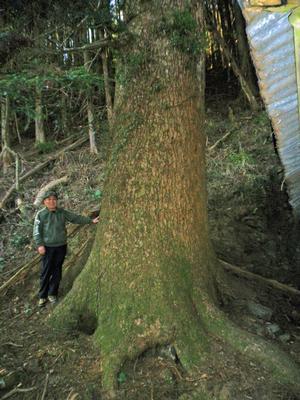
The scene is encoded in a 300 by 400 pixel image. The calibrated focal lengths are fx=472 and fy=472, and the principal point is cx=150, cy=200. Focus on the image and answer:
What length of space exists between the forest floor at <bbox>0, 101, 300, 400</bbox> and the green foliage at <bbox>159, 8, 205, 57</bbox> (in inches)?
107

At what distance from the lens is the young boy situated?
220 inches

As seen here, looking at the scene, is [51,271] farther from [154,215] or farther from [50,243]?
[154,215]

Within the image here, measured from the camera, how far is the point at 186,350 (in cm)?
438

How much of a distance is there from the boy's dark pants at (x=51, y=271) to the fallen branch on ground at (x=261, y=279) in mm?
2024

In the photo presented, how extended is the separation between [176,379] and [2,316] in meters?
2.46

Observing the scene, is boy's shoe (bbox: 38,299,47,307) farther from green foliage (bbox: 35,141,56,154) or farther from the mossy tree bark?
green foliage (bbox: 35,141,56,154)

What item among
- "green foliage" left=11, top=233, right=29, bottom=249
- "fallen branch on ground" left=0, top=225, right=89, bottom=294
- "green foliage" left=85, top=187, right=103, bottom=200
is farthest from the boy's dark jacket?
"green foliage" left=85, top=187, right=103, bottom=200

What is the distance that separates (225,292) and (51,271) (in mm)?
2083

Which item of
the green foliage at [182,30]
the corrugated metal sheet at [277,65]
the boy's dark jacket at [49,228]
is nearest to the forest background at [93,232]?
the green foliage at [182,30]

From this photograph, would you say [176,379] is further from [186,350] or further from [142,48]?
[142,48]

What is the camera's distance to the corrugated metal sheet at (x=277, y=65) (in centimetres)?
417

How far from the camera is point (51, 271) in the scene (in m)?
5.70

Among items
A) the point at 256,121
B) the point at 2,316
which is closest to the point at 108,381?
the point at 2,316

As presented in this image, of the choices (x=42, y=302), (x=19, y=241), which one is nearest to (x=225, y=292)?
(x=42, y=302)
